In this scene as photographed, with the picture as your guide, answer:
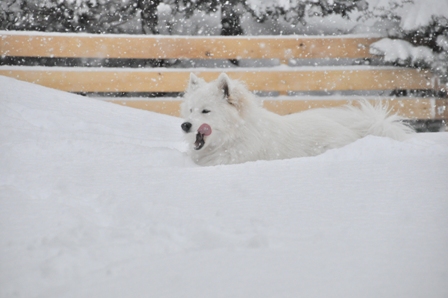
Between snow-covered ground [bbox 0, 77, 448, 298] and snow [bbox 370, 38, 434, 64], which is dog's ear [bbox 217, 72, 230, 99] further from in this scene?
snow [bbox 370, 38, 434, 64]

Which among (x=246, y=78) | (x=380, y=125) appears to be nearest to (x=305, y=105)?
(x=246, y=78)

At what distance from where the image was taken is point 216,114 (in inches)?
118

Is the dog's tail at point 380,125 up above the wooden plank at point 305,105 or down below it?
above

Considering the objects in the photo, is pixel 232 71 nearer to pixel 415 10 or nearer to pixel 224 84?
pixel 415 10

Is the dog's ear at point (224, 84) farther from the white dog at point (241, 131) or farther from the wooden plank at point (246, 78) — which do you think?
the wooden plank at point (246, 78)

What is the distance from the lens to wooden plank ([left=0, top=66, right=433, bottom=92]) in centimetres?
534

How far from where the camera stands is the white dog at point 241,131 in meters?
3.00

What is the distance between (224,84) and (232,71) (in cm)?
262

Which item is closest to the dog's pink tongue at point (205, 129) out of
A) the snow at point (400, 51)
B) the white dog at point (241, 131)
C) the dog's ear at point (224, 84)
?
the white dog at point (241, 131)

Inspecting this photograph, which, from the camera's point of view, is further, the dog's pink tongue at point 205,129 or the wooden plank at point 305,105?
the wooden plank at point 305,105

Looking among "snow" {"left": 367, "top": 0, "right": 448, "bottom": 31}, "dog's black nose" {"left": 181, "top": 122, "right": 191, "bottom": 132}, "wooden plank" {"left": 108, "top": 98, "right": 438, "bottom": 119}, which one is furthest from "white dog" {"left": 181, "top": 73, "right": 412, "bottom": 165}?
"snow" {"left": 367, "top": 0, "right": 448, "bottom": 31}

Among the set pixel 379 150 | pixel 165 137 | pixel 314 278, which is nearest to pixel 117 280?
pixel 314 278

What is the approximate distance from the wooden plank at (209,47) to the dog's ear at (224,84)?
2590mm

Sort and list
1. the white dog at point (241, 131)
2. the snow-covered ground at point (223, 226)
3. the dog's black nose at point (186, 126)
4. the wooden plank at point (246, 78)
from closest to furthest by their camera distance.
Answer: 1. the snow-covered ground at point (223, 226)
2. the dog's black nose at point (186, 126)
3. the white dog at point (241, 131)
4. the wooden plank at point (246, 78)
